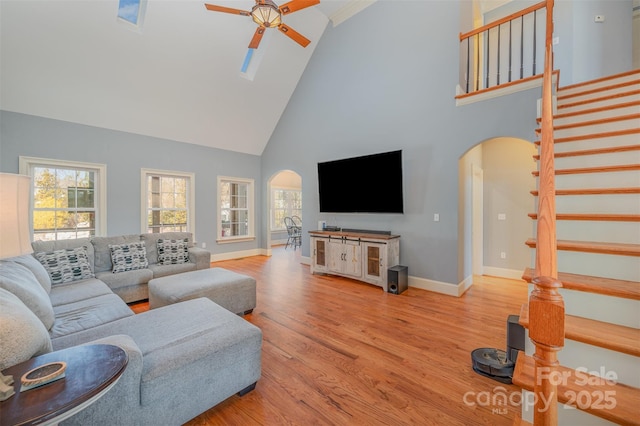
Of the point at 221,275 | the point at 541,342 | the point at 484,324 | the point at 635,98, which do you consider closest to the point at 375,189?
the point at 484,324

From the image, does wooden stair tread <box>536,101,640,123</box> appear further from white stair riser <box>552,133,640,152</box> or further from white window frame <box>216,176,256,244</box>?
white window frame <box>216,176,256,244</box>

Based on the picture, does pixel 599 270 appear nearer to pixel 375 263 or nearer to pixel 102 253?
pixel 375 263

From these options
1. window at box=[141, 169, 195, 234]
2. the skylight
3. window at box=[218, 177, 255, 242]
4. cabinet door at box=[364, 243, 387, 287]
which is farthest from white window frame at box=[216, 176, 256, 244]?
cabinet door at box=[364, 243, 387, 287]

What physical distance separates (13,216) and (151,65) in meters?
4.52

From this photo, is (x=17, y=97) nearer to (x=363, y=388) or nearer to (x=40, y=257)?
(x=40, y=257)

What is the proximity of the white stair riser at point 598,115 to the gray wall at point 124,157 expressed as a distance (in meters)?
6.27

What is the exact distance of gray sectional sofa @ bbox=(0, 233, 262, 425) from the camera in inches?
48.4

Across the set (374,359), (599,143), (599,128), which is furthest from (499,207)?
(374,359)

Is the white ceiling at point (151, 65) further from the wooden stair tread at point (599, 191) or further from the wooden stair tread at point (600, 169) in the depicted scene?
the wooden stair tread at point (599, 191)

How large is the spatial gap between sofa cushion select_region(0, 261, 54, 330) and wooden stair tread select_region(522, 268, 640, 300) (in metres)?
3.12

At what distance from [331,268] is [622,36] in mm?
5866

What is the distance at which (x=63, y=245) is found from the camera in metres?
3.35

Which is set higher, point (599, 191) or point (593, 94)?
point (593, 94)

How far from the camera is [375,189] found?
4.54 meters
